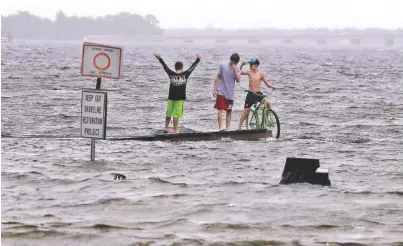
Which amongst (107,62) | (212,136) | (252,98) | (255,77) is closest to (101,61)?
(107,62)

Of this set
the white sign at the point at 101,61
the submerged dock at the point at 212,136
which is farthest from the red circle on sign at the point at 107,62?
the submerged dock at the point at 212,136

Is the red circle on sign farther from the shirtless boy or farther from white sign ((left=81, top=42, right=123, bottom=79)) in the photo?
the shirtless boy

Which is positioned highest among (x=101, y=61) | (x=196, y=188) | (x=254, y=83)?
(x=101, y=61)

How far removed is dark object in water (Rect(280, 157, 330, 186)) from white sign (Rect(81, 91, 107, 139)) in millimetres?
2864

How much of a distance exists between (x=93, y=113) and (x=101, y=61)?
76 centimetres

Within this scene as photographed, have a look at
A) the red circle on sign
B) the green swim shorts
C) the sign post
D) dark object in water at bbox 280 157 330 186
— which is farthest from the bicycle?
dark object in water at bbox 280 157 330 186

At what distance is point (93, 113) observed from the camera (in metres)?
13.7

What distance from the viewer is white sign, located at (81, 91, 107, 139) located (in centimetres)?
1355

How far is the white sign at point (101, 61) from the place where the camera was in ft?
44.3

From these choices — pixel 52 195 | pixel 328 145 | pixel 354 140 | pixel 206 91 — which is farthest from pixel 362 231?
pixel 206 91

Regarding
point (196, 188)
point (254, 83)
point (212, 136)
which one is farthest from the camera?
point (254, 83)

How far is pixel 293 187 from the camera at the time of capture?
12148 millimetres

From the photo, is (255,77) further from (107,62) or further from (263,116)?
(107,62)

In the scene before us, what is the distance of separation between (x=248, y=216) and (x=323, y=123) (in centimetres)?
1404
